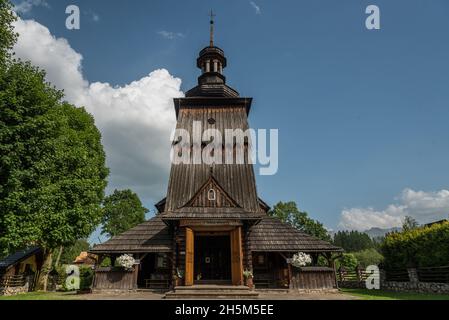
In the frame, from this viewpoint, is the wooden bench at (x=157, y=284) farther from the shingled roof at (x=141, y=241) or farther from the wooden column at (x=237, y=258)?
the wooden column at (x=237, y=258)

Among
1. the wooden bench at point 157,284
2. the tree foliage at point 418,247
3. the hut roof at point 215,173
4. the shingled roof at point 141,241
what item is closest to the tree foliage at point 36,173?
the shingled roof at point 141,241

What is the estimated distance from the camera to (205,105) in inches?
843

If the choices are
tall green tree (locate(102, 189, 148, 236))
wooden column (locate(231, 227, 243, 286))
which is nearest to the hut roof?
wooden column (locate(231, 227, 243, 286))

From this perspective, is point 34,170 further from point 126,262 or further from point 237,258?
point 237,258

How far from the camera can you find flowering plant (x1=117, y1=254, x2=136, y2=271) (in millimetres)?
15555

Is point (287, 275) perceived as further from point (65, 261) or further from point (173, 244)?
point (65, 261)

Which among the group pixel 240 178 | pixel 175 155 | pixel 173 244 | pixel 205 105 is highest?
pixel 205 105

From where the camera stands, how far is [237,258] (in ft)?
47.6

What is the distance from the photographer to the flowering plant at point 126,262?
15.6 meters

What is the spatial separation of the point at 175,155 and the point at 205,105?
14.8 ft

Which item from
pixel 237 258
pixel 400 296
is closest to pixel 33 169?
pixel 237 258

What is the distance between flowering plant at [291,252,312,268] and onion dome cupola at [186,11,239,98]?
12140 mm

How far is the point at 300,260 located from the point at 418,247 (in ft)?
23.8
